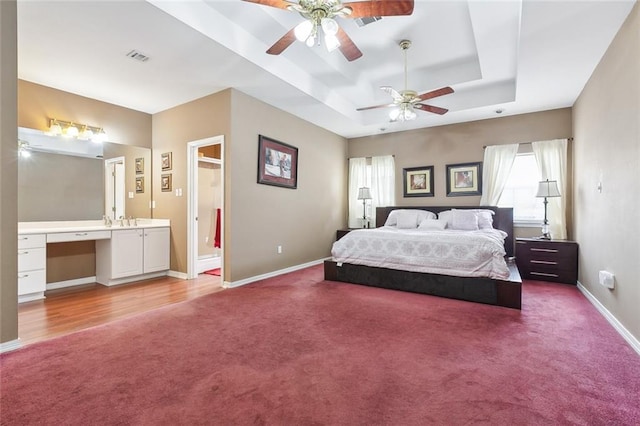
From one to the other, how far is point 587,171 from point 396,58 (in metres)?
2.81

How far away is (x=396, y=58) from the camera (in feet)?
13.5

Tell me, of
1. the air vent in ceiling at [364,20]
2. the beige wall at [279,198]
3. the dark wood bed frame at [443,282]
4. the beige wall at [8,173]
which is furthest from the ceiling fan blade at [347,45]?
the dark wood bed frame at [443,282]

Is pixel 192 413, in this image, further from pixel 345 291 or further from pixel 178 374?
pixel 345 291

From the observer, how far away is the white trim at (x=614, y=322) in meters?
2.27

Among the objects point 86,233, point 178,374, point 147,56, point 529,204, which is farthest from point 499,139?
point 86,233

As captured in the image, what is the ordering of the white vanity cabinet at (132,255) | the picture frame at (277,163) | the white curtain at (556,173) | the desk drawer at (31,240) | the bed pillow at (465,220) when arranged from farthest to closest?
the bed pillow at (465,220)
the white curtain at (556,173)
the picture frame at (277,163)
the white vanity cabinet at (132,255)
the desk drawer at (31,240)

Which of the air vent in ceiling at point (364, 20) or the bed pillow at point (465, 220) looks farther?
the bed pillow at point (465, 220)

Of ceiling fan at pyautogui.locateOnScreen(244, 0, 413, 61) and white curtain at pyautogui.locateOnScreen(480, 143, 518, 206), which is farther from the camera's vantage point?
Result: white curtain at pyautogui.locateOnScreen(480, 143, 518, 206)

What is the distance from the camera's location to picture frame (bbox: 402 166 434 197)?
592 centimetres

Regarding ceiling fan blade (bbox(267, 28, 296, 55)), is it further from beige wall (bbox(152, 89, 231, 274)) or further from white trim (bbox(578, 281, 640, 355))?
white trim (bbox(578, 281, 640, 355))

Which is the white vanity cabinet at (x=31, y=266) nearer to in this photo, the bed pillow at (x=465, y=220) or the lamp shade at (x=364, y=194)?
the lamp shade at (x=364, y=194)

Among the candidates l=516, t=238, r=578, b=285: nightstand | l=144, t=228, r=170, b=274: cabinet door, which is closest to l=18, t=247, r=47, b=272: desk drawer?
l=144, t=228, r=170, b=274: cabinet door

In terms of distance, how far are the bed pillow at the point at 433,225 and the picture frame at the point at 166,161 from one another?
14.0 ft

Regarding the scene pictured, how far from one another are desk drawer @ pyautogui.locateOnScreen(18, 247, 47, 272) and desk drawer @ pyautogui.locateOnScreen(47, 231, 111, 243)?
162 millimetres
